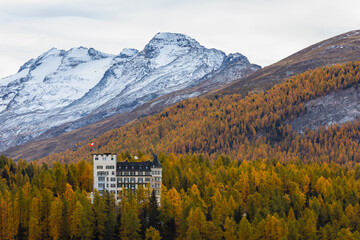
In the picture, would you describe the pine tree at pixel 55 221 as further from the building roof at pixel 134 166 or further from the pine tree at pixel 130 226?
the building roof at pixel 134 166

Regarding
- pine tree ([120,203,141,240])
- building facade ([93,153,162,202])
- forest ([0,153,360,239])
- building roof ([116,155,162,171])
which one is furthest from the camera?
building roof ([116,155,162,171])

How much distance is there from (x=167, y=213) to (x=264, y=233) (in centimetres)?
2405

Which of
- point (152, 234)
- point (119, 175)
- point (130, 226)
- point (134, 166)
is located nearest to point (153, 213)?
point (152, 234)

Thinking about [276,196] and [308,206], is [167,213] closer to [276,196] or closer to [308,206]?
[276,196]

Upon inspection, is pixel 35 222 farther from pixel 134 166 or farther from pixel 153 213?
pixel 134 166

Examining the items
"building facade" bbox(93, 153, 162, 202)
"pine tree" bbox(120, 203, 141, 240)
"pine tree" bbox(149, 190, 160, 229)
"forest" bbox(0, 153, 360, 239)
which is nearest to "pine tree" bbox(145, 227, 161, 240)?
"forest" bbox(0, 153, 360, 239)

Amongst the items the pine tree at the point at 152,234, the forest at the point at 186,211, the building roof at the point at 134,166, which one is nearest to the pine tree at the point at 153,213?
the forest at the point at 186,211

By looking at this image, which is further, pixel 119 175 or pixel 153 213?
pixel 119 175

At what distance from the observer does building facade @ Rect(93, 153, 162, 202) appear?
14425cm

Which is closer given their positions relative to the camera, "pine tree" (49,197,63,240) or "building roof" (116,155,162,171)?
"pine tree" (49,197,63,240)

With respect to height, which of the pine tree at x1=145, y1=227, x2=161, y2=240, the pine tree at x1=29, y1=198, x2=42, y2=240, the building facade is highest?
the building facade

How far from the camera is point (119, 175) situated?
145 metres

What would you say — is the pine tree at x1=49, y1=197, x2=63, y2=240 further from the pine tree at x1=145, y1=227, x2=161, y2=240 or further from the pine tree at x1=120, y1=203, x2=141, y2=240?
the pine tree at x1=145, y1=227, x2=161, y2=240

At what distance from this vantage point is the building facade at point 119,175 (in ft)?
473
